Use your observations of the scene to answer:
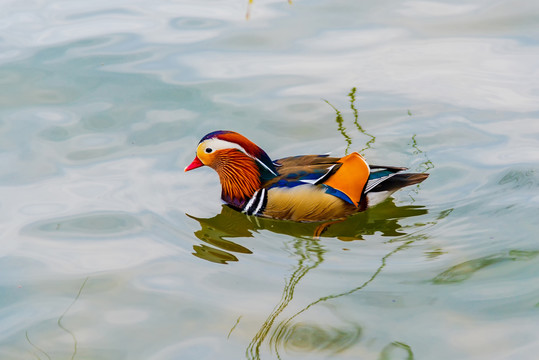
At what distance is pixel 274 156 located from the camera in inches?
265

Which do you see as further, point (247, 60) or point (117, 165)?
point (247, 60)

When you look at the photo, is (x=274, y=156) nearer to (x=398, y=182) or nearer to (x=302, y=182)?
(x=302, y=182)

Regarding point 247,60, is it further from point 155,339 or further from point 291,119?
point 155,339

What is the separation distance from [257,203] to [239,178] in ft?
0.81

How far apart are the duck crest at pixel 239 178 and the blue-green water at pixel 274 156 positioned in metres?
0.23

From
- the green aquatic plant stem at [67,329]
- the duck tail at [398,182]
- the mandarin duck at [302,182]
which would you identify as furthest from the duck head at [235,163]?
the green aquatic plant stem at [67,329]

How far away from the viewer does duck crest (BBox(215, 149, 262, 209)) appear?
239 inches

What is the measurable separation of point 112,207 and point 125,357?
1944mm

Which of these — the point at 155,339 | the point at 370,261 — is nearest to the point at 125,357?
the point at 155,339

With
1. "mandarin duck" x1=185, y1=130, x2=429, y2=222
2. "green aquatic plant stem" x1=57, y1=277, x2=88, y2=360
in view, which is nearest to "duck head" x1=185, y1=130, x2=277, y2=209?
"mandarin duck" x1=185, y1=130, x2=429, y2=222

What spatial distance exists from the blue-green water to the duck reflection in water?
2 cm

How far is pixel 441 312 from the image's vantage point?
174 inches

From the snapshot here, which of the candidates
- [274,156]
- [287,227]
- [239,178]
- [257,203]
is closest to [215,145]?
[239,178]

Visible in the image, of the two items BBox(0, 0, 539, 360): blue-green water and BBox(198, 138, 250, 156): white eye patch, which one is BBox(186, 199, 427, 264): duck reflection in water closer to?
BBox(0, 0, 539, 360): blue-green water
